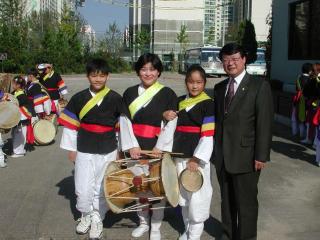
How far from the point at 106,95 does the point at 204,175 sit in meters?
1.30

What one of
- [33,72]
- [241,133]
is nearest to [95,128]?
[241,133]

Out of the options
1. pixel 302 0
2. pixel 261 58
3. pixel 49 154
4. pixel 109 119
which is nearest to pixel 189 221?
pixel 109 119

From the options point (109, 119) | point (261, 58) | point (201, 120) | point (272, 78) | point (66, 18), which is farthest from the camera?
point (66, 18)

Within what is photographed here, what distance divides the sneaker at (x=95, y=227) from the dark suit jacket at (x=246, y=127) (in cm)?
151

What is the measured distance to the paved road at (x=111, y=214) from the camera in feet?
16.6

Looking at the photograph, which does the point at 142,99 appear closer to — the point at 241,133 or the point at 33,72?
the point at 241,133

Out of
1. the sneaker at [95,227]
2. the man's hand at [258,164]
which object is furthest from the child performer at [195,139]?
the sneaker at [95,227]

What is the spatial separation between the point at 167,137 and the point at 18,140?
209 inches

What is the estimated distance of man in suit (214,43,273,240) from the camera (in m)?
4.09

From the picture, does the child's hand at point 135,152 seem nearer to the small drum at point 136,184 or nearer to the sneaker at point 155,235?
the small drum at point 136,184

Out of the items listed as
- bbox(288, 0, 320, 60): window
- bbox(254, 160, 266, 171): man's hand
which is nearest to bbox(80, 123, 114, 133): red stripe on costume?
bbox(254, 160, 266, 171): man's hand

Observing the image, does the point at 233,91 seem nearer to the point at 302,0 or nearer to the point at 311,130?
the point at 311,130

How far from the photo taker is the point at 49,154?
9.24 metres

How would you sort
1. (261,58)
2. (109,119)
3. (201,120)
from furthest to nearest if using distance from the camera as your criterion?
(261,58) < (109,119) < (201,120)
